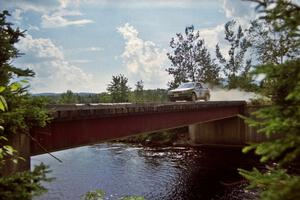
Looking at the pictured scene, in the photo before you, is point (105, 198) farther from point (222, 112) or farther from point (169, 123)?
point (222, 112)

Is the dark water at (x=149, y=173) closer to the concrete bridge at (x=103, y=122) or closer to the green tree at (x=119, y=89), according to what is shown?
the concrete bridge at (x=103, y=122)

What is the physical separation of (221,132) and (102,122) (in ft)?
87.6

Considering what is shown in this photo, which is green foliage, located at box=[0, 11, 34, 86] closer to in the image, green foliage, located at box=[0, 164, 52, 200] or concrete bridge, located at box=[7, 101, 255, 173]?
concrete bridge, located at box=[7, 101, 255, 173]

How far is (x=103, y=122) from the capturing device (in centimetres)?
1421

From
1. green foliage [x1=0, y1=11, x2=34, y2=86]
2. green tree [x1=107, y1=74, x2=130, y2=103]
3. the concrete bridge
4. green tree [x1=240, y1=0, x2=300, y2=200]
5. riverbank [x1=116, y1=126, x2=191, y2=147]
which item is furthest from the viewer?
green tree [x1=107, y1=74, x2=130, y2=103]

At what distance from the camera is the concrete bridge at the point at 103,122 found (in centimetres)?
1060

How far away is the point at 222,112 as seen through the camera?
31.9 m

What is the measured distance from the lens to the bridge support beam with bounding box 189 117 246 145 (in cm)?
Answer: 3725

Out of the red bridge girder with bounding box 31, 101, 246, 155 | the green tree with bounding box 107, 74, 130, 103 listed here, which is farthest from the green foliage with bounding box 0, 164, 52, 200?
the green tree with bounding box 107, 74, 130, 103

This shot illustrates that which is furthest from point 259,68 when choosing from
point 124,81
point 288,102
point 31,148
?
point 124,81

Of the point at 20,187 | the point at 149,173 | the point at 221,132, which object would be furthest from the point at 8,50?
the point at 221,132

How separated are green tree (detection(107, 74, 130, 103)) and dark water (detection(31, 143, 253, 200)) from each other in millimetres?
35417

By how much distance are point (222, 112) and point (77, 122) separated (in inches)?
851

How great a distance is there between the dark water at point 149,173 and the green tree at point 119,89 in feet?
116
